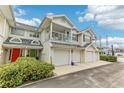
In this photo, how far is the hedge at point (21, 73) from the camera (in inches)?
225

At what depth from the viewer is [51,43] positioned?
12.8 metres

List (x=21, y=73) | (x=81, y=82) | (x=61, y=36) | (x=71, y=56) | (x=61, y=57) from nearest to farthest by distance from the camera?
(x=21, y=73) → (x=81, y=82) → (x=61, y=57) → (x=61, y=36) → (x=71, y=56)

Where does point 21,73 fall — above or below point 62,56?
below

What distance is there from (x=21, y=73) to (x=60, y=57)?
833cm

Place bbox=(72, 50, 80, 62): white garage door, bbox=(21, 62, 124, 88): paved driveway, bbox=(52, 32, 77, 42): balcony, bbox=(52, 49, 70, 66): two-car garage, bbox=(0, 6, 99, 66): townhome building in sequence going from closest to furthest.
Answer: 1. bbox=(21, 62, 124, 88): paved driveway
2. bbox=(0, 6, 99, 66): townhome building
3. bbox=(52, 49, 70, 66): two-car garage
4. bbox=(52, 32, 77, 42): balcony
5. bbox=(72, 50, 80, 62): white garage door

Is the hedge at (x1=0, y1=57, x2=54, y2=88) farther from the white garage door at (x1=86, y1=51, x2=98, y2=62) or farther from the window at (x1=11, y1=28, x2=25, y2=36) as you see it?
the white garage door at (x1=86, y1=51, x2=98, y2=62)

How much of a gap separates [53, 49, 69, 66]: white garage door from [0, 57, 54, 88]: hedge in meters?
5.40

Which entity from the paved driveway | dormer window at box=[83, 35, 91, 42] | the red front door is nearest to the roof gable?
dormer window at box=[83, 35, 91, 42]

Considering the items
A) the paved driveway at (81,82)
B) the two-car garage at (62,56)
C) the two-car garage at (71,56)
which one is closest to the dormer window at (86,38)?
the two-car garage at (71,56)

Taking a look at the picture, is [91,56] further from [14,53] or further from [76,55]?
[14,53]

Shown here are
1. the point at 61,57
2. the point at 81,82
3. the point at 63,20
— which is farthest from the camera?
the point at 63,20

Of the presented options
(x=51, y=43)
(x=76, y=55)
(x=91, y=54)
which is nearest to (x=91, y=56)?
(x=91, y=54)

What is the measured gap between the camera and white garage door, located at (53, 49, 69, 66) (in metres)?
13.7

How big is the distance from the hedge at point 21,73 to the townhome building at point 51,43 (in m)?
4.94
